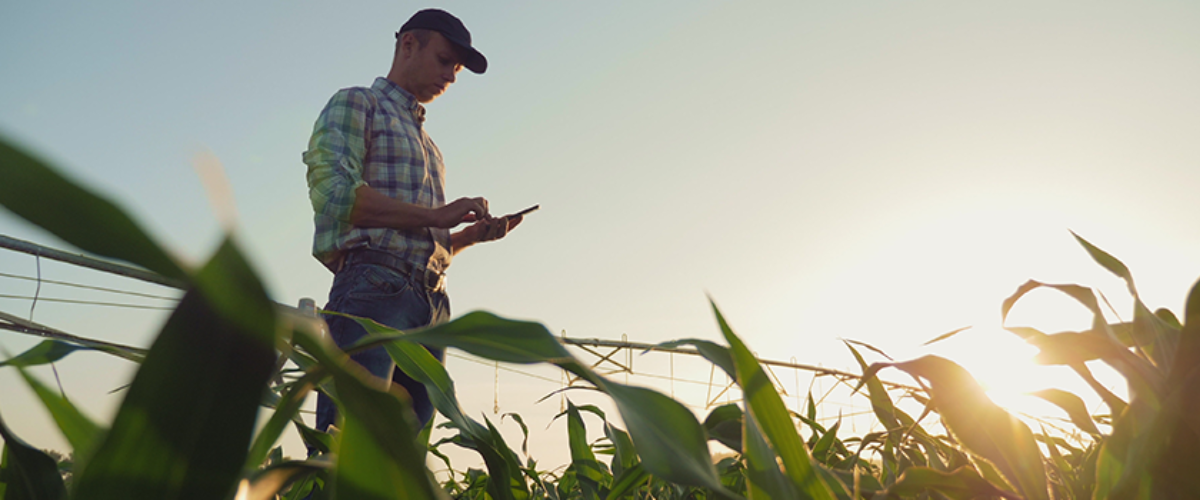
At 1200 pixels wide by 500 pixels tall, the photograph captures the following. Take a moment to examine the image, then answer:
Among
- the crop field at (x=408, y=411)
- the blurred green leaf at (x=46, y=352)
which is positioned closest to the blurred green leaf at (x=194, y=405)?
the crop field at (x=408, y=411)

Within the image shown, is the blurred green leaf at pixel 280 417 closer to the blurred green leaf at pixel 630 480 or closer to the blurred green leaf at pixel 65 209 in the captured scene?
the blurred green leaf at pixel 65 209

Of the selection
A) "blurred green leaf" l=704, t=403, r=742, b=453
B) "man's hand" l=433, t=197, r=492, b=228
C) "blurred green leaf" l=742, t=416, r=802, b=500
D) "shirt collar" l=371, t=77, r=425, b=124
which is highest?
"shirt collar" l=371, t=77, r=425, b=124

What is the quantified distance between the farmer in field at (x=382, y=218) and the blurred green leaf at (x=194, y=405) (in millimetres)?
1234

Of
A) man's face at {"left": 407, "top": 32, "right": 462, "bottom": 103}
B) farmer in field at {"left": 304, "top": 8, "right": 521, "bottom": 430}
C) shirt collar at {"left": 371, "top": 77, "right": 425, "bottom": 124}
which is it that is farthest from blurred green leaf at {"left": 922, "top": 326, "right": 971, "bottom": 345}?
man's face at {"left": 407, "top": 32, "right": 462, "bottom": 103}

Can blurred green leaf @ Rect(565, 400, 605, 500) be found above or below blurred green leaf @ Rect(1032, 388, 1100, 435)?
above

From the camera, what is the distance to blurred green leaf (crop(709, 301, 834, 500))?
20 cm

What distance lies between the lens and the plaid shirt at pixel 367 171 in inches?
58.1

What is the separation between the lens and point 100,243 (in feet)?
0.36

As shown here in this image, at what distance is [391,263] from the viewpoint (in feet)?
5.03

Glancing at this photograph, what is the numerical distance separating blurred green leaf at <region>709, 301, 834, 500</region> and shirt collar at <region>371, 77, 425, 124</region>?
174cm

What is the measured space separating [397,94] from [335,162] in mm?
404

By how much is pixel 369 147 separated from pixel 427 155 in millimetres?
210

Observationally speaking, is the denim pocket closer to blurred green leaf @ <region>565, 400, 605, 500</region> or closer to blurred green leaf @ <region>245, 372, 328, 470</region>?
blurred green leaf @ <region>565, 400, 605, 500</region>

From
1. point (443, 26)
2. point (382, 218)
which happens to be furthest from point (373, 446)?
point (443, 26)
